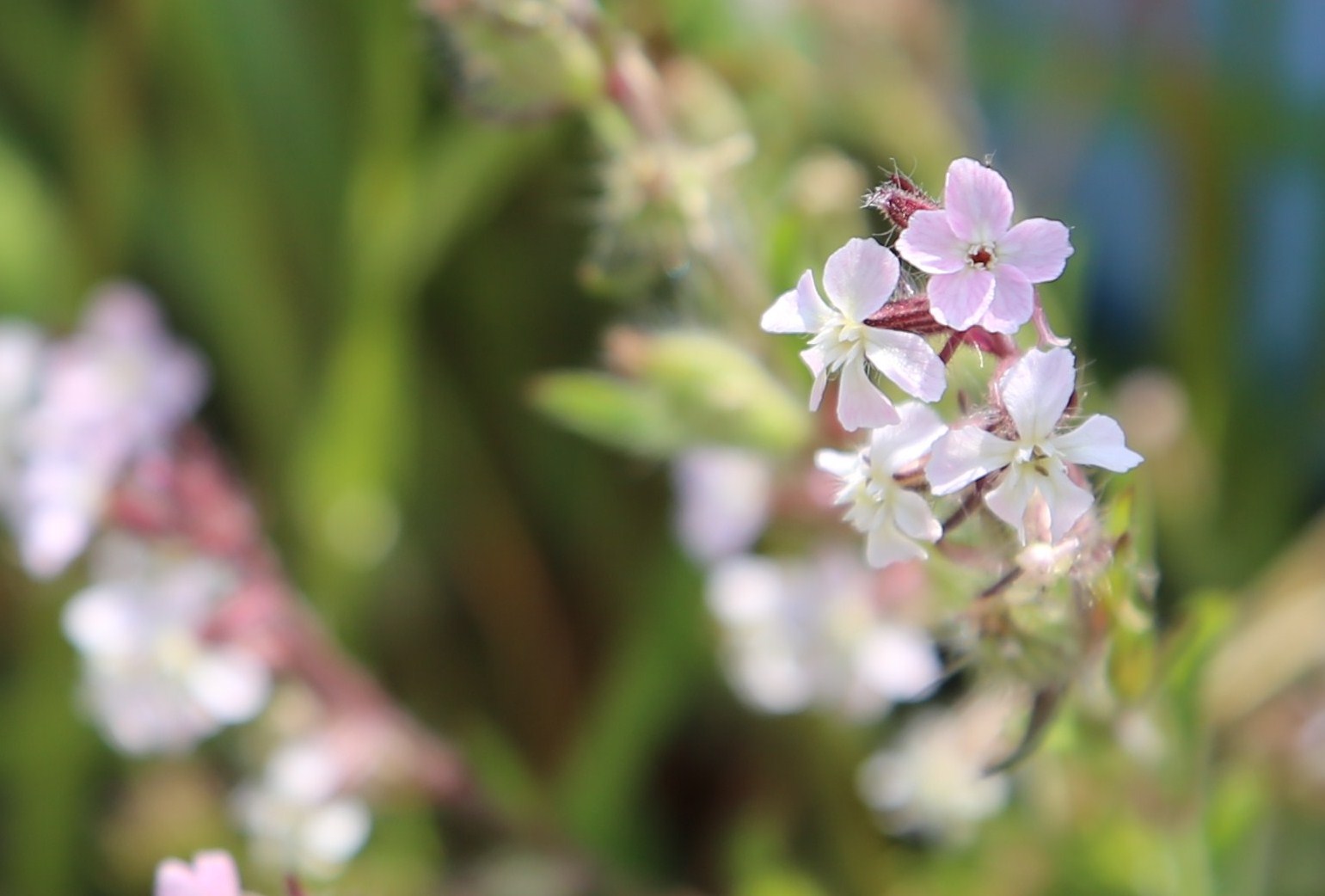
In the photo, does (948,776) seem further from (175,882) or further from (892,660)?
(175,882)

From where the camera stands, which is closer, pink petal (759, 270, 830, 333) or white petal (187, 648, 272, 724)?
pink petal (759, 270, 830, 333)

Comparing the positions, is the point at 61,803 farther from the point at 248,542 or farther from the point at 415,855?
the point at 248,542

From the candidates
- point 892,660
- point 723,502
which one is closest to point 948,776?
point 892,660

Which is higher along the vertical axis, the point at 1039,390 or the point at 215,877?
the point at 1039,390

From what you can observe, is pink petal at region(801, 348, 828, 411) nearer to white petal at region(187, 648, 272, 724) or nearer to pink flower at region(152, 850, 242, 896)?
pink flower at region(152, 850, 242, 896)

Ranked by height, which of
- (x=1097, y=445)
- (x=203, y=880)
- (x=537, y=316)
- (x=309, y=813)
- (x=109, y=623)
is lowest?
(x=203, y=880)

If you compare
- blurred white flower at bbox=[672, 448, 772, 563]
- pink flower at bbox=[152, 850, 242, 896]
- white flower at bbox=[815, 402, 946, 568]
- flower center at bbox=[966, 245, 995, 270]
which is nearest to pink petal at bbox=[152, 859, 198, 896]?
pink flower at bbox=[152, 850, 242, 896]
